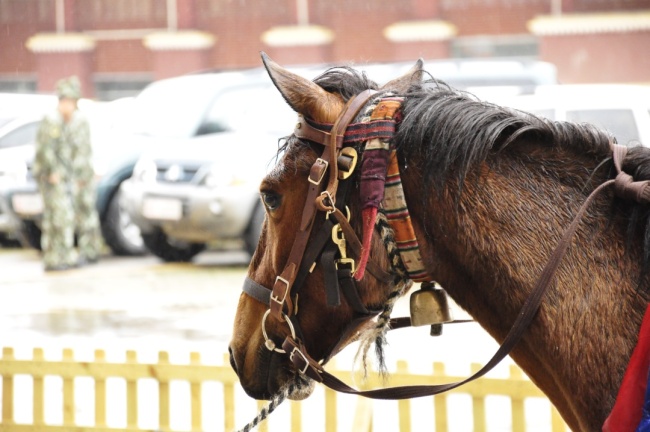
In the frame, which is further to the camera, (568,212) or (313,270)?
(313,270)

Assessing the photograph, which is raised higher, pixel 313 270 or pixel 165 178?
pixel 313 270

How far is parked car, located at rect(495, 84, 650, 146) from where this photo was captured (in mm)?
7797

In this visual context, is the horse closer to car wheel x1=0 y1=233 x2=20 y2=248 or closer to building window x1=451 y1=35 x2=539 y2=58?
car wheel x1=0 y1=233 x2=20 y2=248

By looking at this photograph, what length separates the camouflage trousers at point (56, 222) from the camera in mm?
9906

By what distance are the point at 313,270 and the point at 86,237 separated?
8772mm

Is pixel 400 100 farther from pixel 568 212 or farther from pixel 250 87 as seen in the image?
pixel 250 87

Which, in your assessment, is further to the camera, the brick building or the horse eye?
the brick building

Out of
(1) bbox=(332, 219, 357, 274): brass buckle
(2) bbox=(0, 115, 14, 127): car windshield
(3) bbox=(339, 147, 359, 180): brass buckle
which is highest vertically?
(3) bbox=(339, 147, 359, 180): brass buckle

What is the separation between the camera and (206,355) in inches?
159

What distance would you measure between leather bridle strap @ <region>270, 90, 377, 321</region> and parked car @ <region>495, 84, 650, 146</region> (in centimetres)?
602

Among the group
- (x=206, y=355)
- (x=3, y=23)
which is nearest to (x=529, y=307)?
(x=206, y=355)

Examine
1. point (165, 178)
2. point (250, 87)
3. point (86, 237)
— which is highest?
point (250, 87)

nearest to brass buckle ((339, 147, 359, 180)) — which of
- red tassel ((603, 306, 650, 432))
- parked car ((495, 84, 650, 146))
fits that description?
red tassel ((603, 306, 650, 432))

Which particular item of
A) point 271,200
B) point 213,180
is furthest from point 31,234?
point 271,200
